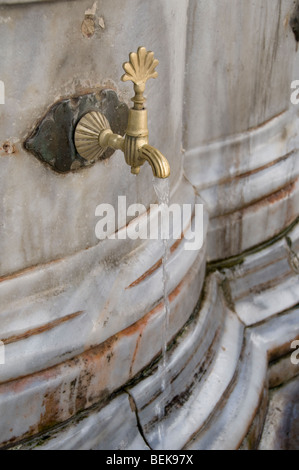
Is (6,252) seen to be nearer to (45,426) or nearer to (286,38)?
(45,426)

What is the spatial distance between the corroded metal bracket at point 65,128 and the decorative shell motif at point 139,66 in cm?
12

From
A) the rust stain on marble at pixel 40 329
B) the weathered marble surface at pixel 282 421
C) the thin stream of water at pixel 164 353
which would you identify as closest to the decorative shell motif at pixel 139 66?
the thin stream of water at pixel 164 353

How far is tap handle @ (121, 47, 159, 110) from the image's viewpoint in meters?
1.33

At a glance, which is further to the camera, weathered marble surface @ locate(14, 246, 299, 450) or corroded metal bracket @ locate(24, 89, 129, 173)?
weathered marble surface @ locate(14, 246, 299, 450)

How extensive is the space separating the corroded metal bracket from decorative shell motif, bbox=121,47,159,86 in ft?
0.38

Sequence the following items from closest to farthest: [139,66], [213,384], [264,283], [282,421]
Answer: [139,66] → [213,384] → [282,421] → [264,283]

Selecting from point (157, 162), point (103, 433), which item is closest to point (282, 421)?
→ point (103, 433)

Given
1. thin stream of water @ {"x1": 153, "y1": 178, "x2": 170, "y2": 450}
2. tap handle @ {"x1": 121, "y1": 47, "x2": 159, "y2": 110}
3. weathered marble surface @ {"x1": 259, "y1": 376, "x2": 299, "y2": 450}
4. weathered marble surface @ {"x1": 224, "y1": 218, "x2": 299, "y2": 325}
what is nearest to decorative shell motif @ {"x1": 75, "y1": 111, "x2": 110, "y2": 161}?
tap handle @ {"x1": 121, "y1": 47, "x2": 159, "y2": 110}

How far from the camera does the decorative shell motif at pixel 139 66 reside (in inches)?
52.4

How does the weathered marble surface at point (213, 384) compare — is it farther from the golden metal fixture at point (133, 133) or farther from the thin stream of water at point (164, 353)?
the golden metal fixture at point (133, 133)

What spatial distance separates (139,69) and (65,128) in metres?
0.19

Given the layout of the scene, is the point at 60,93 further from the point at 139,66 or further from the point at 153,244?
the point at 153,244

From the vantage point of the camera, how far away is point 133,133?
1.40 metres

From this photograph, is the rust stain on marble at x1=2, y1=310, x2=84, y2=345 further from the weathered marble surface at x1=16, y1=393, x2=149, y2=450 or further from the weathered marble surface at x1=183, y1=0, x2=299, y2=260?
the weathered marble surface at x1=183, y1=0, x2=299, y2=260
